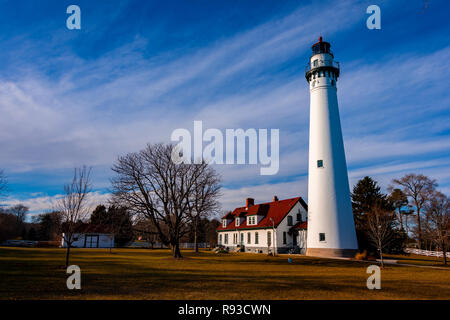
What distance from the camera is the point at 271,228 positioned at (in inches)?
1634

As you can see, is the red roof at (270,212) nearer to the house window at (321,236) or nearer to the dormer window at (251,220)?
the dormer window at (251,220)

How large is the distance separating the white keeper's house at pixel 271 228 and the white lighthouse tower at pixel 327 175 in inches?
322

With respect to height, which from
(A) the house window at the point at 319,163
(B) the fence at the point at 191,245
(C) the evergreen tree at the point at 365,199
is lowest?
(B) the fence at the point at 191,245

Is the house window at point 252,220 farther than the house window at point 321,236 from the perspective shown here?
Yes

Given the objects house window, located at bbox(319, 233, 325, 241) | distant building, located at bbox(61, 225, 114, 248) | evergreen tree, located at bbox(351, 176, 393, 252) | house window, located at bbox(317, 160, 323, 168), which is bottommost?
distant building, located at bbox(61, 225, 114, 248)

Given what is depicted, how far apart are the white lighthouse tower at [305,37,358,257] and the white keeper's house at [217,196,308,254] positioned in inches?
322

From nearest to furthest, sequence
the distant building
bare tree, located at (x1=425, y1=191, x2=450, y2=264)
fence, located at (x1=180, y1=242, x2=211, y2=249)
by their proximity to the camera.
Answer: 1. bare tree, located at (x1=425, y1=191, x2=450, y2=264)
2. the distant building
3. fence, located at (x1=180, y1=242, x2=211, y2=249)

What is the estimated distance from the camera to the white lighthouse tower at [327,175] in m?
29.8

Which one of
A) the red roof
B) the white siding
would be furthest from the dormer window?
the white siding

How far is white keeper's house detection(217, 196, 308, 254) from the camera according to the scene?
132 feet

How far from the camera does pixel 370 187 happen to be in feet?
127

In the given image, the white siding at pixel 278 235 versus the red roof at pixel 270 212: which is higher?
the red roof at pixel 270 212

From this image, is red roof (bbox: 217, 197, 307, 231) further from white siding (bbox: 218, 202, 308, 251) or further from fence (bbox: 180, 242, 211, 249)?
fence (bbox: 180, 242, 211, 249)

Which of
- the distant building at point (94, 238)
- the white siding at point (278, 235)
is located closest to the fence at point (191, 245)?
the distant building at point (94, 238)
